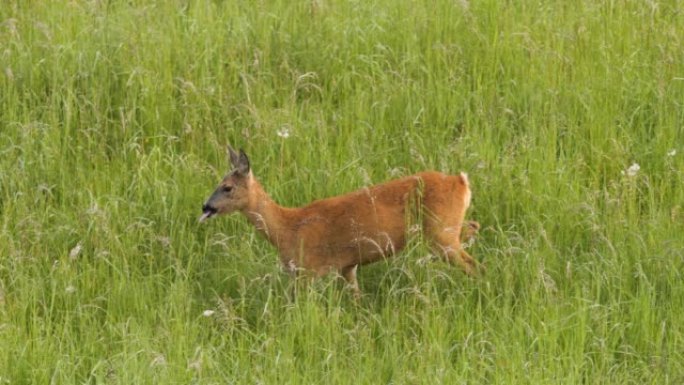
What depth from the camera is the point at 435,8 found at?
1029cm

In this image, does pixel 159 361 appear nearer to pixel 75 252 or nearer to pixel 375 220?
pixel 75 252

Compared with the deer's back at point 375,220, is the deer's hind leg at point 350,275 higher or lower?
lower

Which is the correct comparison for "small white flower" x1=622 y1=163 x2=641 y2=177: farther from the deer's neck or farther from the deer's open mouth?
the deer's open mouth

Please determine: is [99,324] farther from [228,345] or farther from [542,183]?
[542,183]

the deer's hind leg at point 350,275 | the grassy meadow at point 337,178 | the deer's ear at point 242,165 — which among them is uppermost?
the deer's ear at point 242,165

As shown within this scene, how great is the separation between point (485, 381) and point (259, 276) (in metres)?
1.72

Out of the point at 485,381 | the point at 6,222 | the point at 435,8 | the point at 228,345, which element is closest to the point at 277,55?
the point at 435,8

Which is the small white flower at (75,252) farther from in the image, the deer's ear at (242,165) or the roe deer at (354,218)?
the deer's ear at (242,165)

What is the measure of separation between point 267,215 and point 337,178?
792 millimetres

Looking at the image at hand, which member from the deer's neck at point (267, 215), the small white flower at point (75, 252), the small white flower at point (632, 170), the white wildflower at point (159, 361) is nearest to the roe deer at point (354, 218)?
the deer's neck at point (267, 215)

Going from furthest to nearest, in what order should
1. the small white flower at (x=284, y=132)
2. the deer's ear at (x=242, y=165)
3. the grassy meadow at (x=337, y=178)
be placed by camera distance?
1. the small white flower at (x=284, y=132)
2. the deer's ear at (x=242, y=165)
3. the grassy meadow at (x=337, y=178)

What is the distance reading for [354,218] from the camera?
814 cm

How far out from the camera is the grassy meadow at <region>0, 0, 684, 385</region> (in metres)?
7.20

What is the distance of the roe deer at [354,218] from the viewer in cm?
810
